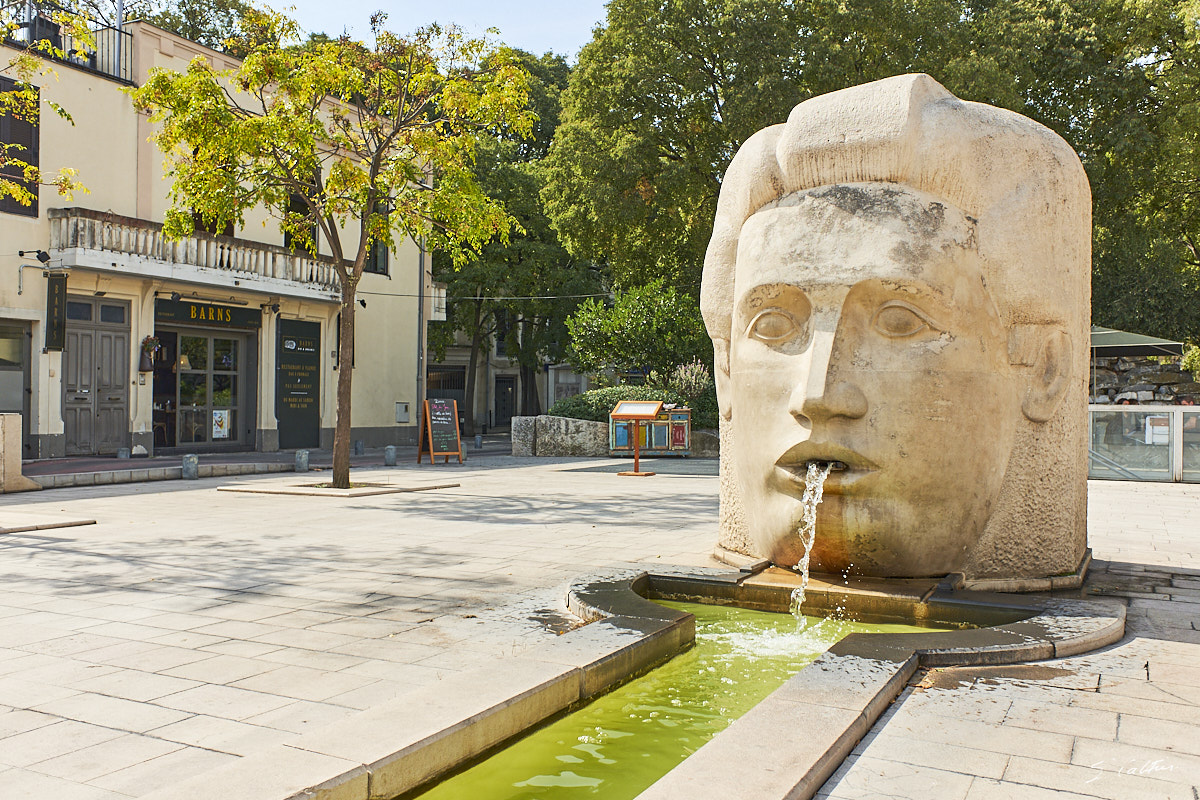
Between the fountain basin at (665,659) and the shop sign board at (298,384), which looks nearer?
the fountain basin at (665,659)

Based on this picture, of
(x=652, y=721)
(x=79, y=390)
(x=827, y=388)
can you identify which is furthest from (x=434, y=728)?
(x=79, y=390)

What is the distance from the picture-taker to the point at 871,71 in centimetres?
2209

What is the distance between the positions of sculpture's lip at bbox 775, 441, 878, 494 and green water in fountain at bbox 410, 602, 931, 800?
0.74 meters

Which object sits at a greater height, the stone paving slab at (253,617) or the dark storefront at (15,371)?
the dark storefront at (15,371)

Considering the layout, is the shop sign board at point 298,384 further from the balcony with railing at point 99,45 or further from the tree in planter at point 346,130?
the tree in planter at point 346,130

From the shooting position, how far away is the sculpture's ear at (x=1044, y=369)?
5465 mm

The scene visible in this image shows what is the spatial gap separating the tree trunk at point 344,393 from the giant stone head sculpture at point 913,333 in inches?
335

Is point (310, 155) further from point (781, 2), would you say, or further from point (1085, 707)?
point (781, 2)

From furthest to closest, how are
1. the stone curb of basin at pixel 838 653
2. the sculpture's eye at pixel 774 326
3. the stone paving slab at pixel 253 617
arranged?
1. the sculpture's eye at pixel 774 326
2. the stone paving slab at pixel 253 617
3. the stone curb of basin at pixel 838 653

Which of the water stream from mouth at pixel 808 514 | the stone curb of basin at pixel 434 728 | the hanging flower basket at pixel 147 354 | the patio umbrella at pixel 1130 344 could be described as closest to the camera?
the stone curb of basin at pixel 434 728

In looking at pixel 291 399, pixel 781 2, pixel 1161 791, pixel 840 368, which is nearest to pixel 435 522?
pixel 840 368

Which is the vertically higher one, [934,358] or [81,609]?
[934,358]

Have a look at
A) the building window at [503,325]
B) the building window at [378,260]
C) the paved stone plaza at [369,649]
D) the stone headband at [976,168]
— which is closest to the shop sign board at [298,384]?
the building window at [378,260]

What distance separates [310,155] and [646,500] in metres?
6.29
